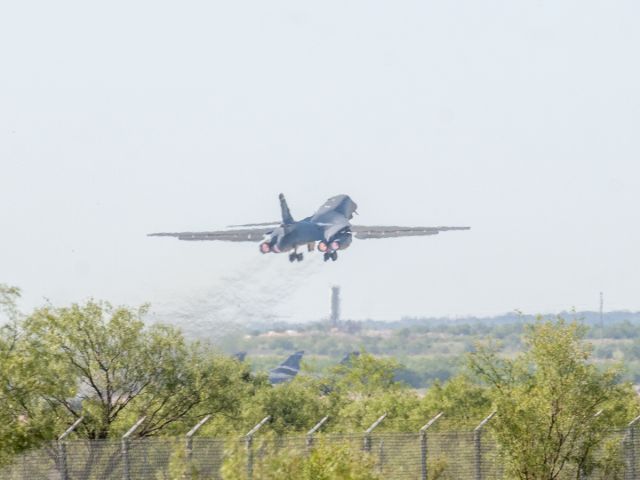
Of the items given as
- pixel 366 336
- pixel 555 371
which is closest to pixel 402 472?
pixel 555 371

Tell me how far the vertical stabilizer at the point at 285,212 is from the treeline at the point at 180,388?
2310 cm

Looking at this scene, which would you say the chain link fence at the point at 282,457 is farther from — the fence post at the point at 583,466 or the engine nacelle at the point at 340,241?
the engine nacelle at the point at 340,241

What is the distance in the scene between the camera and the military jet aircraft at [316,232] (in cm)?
8506

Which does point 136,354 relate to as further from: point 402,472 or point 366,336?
point 366,336

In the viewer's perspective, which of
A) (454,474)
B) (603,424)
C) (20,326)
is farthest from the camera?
(603,424)

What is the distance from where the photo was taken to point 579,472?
35.1 meters

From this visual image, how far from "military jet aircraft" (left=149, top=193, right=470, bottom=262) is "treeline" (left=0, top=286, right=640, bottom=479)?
75.2 feet

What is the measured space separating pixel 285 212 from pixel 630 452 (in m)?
49.7

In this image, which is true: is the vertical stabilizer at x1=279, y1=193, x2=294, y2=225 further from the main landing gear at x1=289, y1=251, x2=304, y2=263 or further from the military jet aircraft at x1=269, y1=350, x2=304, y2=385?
the military jet aircraft at x1=269, y1=350, x2=304, y2=385

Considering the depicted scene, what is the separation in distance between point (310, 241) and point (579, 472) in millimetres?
52116

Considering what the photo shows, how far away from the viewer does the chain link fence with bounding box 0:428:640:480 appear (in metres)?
27.8

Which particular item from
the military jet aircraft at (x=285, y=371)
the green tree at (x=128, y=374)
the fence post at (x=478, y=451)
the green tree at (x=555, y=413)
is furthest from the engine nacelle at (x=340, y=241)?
the fence post at (x=478, y=451)

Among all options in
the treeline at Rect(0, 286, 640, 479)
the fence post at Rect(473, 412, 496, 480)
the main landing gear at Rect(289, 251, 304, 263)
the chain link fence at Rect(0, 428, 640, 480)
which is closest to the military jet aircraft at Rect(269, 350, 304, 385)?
the main landing gear at Rect(289, 251, 304, 263)

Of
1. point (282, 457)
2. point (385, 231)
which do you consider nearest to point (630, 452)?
point (282, 457)
